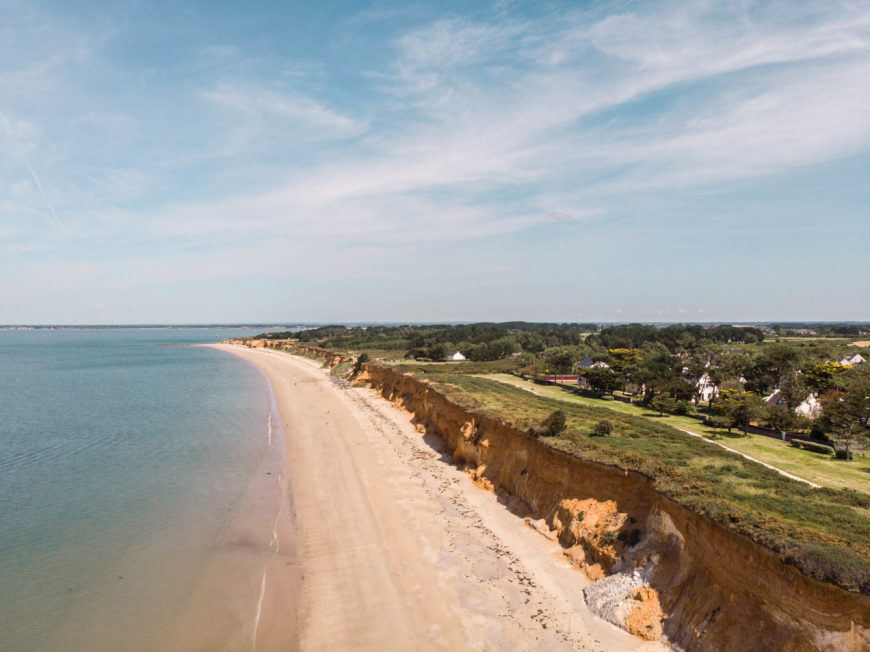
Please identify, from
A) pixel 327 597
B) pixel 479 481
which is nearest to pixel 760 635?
pixel 327 597

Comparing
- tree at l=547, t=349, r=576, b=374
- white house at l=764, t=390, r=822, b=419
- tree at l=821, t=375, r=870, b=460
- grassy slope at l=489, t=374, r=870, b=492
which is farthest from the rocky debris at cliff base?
tree at l=547, t=349, r=576, b=374

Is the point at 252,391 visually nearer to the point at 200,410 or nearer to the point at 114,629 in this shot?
the point at 200,410

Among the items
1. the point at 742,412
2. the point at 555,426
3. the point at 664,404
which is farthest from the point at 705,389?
the point at 555,426

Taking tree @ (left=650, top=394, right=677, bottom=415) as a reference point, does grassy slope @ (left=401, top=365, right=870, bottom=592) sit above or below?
above

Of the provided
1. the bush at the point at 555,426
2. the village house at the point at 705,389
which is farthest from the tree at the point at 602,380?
the bush at the point at 555,426

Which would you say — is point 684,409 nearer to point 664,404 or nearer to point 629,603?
point 664,404

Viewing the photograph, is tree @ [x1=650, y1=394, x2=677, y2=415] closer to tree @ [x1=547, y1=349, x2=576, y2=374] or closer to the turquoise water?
tree @ [x1=547, y1=349, x2=576, y2=374]
